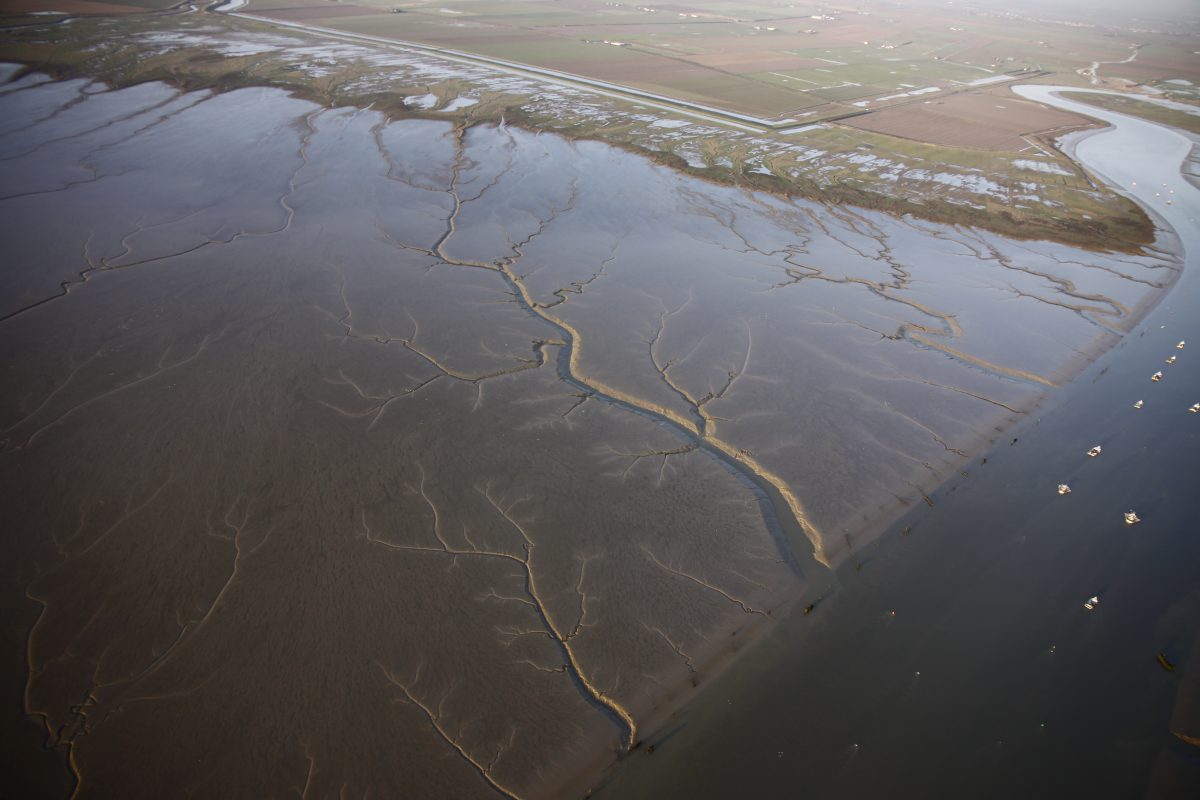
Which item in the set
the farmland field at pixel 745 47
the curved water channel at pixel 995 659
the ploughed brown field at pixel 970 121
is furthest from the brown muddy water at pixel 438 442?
the farmland field at pixel 745 47

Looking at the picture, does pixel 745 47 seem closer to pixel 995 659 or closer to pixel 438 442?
pixel 438 442

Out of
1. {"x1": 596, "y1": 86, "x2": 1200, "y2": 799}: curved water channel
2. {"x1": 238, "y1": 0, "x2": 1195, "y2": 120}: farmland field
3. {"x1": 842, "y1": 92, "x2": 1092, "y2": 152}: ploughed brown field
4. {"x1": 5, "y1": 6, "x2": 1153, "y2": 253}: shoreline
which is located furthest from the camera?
{"x1": 238, "y1": 0, "x2": 1195, "y2": 120}: farmland field

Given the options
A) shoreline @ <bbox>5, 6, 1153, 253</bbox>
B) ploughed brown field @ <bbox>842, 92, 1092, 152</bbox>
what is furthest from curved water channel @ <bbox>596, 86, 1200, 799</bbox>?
ploughed brown field @ <bbox>842, 92, 1092, 152</bbox>

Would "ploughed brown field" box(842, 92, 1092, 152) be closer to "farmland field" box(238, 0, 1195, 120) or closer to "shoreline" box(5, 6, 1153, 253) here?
"farmland field" box(238, 0, 1195, 120)

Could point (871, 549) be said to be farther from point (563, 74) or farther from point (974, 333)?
point (563, 74)

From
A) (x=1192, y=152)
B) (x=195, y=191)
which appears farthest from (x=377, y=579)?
(x=1192, y=152)
